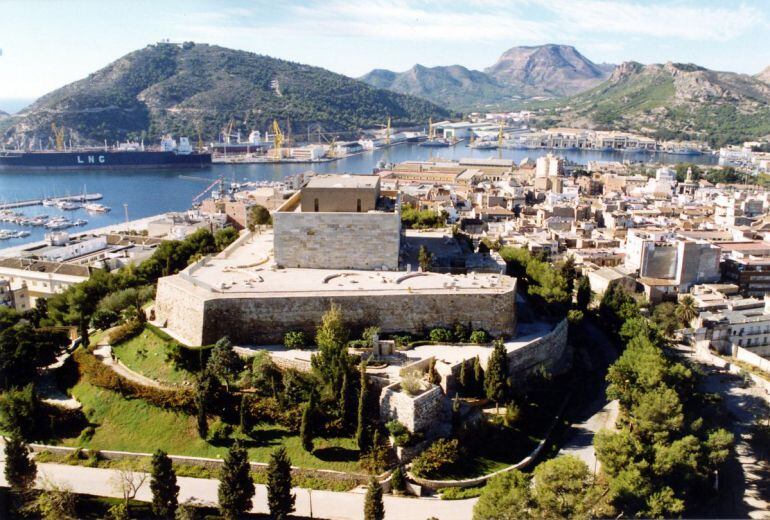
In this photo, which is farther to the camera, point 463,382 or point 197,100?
point 197,100

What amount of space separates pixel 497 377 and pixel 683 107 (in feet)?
433

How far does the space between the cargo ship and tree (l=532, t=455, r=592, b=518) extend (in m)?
87.1

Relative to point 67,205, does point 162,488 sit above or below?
below

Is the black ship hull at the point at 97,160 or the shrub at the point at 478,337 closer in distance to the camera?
the shrub at the point at 478,337

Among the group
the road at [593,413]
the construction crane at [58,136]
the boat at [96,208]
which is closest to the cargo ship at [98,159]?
the construction crane at [58,136]

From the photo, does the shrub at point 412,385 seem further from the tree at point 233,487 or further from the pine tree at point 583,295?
the pine tree at point 583,295

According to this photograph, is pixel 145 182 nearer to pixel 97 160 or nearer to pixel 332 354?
pixel 97 160

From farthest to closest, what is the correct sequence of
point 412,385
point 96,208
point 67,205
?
point 67,205 < point 96,208 < point 412,385

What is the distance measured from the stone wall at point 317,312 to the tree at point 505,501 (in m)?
6.60

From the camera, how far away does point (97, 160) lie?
300 feet

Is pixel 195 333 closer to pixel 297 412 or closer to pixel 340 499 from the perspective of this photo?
pixel 297 412

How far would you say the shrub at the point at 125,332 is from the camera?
63.4ft

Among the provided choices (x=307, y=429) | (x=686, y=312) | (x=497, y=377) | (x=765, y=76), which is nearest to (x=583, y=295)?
(x=686, y=312)

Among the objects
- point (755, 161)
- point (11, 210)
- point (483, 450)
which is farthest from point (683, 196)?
point (11, 210)
